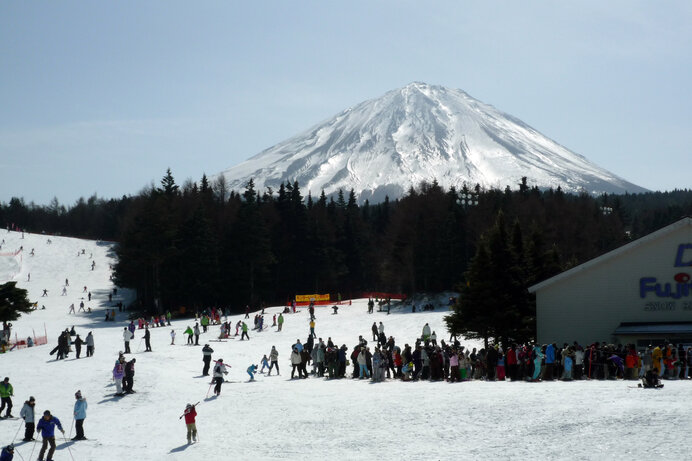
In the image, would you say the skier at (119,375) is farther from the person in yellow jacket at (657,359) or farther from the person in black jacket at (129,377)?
the person in yellow jacket at (657,359)

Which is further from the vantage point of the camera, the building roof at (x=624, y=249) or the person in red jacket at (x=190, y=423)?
the building roof at (x=624, y=249)

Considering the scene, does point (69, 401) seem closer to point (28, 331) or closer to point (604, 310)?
point (604, 310)

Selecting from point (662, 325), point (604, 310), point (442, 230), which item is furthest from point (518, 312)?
point (442, 230)

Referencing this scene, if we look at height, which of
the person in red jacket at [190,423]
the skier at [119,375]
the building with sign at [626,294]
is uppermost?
the building with sign at [626,294]

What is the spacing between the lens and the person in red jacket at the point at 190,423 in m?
20.0

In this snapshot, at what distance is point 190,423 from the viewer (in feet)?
65.7

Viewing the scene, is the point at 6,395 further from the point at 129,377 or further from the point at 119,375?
the point at 129,377

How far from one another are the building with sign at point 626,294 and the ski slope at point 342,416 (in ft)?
24.8

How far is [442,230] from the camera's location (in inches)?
2702

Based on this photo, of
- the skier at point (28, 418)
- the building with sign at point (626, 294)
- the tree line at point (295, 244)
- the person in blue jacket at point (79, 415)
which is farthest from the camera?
the tree line at point (295, 244)

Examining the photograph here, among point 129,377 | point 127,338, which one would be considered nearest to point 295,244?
point 127,338

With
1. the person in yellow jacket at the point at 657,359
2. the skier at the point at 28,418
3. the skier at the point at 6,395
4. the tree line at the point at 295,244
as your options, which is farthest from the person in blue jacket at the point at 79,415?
the tree line at the point at 295,244

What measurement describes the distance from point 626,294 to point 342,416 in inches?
583

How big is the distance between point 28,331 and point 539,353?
4020 cm
